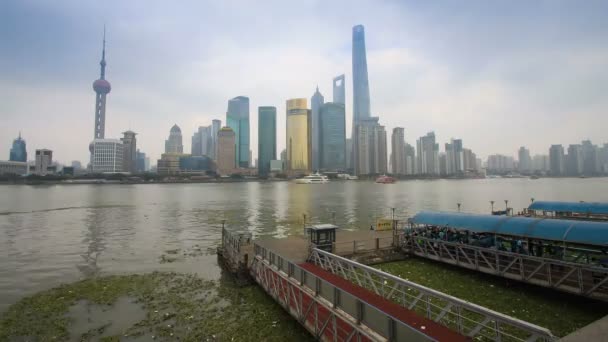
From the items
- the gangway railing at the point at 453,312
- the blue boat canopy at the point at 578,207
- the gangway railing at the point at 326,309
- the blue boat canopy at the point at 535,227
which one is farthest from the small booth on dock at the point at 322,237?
the blue boat canopy at the point at 578,207

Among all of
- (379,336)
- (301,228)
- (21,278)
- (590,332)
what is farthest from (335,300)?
(301,228)

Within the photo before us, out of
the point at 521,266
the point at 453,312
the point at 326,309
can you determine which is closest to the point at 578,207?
the point at 521,266

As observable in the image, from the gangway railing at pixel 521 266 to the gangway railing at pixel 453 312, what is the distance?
3.70 m

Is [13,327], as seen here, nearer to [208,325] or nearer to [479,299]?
[208,325]

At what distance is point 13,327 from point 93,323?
11.7ft

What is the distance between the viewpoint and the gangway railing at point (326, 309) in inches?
340

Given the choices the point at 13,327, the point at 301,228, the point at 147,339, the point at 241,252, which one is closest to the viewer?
the point at 147,339

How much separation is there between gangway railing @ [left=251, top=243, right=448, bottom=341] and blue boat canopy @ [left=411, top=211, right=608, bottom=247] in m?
12.8

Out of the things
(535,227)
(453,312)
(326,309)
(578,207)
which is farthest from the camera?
(578,207)

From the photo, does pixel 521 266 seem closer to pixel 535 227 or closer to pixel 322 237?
pixel 535 227

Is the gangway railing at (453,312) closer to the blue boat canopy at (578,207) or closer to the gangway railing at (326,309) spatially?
the gangway railing at (326,309)

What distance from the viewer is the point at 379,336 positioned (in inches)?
348

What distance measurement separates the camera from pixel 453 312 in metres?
11.5

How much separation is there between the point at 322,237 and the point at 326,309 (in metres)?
9.46
